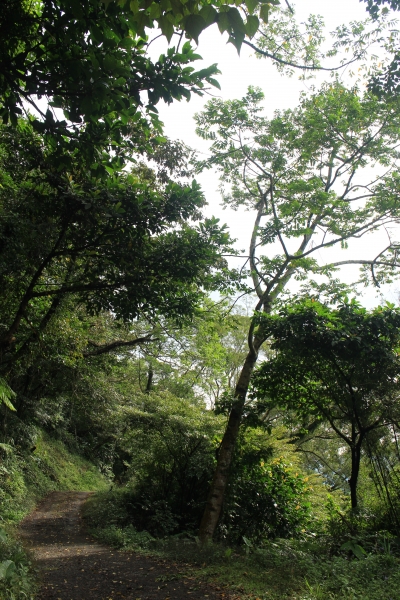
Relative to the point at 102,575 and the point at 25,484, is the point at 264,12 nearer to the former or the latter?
the point at 102,575

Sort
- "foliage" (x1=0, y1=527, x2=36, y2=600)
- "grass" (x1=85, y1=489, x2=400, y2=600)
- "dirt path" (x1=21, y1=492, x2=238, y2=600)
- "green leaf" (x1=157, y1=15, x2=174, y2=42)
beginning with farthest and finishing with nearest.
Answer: "dirt path" (x1=21, y1=492, x2=238, y2=600), "grass" (x1=85, y1=489, x2=400, y2=600), "foliage" (x1=0, y1=527, x2=36, y2=600), "green leaf" (x1=157, y1=15, x2=174, y2=42)

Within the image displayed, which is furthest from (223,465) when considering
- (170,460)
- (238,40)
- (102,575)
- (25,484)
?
(25,484)

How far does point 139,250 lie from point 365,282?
A: 7013 millimetres

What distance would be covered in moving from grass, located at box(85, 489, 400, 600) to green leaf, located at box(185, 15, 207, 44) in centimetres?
479

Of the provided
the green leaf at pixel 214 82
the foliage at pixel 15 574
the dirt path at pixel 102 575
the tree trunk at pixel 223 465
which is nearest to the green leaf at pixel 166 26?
the green leaf at pixel 214 82

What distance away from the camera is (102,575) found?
5.93 m

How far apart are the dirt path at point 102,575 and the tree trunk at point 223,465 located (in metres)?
1.43

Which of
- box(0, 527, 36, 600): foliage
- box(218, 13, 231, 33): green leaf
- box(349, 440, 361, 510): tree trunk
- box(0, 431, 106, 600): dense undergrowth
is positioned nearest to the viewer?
box(218, 13, 231, 33): green leaf

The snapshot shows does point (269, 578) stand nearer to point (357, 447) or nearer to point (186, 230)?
point (357, 447)

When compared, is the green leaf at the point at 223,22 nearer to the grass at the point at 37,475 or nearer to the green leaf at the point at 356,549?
the green leaf at the point at 356,549

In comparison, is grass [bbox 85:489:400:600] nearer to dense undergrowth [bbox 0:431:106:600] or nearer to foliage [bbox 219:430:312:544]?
foliage [bbox 219:430:312:544]

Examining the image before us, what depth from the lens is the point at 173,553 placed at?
675 cm

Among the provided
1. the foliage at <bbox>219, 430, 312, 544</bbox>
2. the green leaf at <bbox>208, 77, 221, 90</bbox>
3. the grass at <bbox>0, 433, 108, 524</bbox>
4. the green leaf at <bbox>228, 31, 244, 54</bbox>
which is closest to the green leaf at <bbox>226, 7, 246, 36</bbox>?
the green leaf at <bbox>228, 31, 244, 54</bbox>

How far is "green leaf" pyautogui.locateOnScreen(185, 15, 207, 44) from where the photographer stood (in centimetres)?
203
